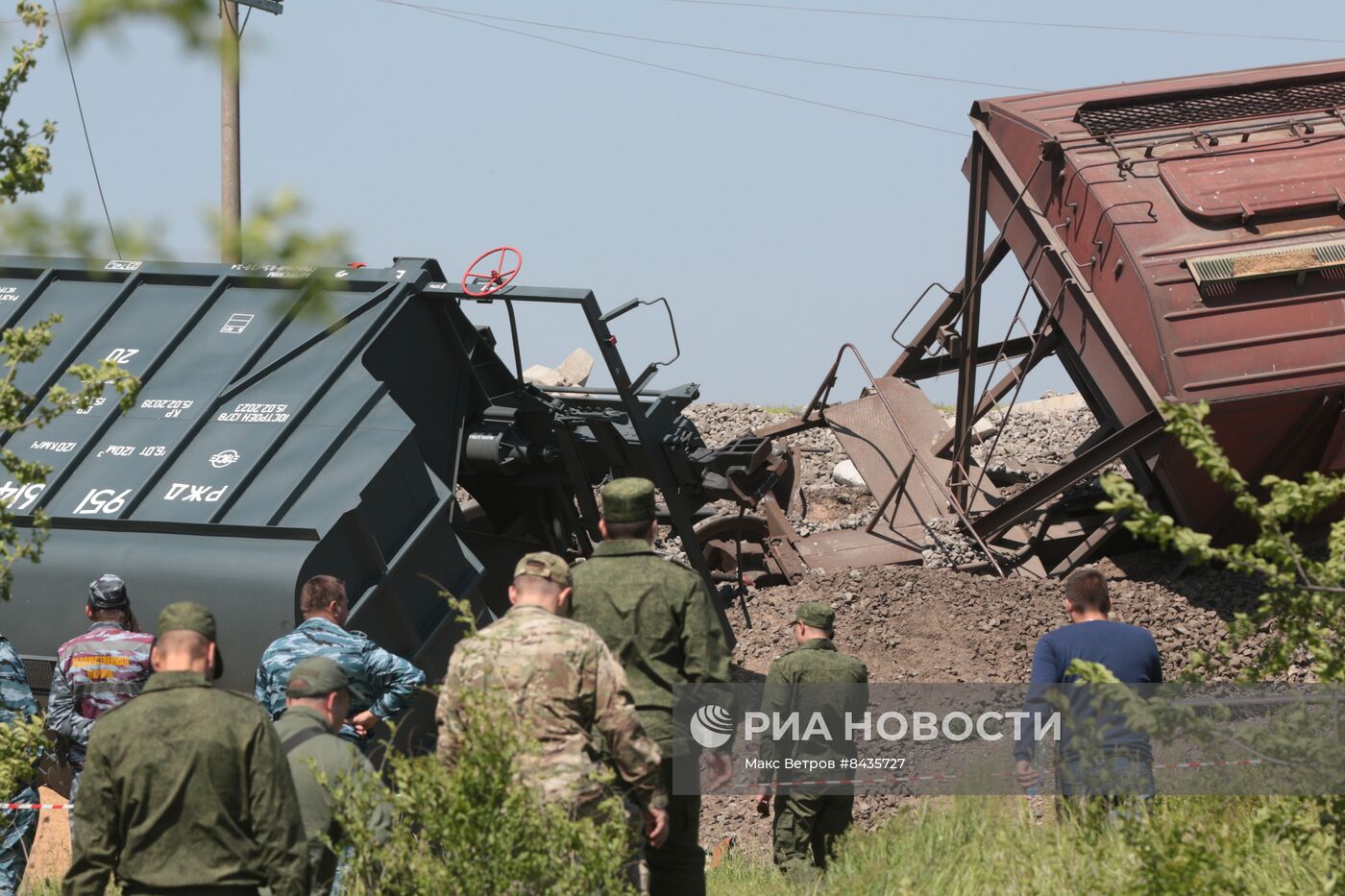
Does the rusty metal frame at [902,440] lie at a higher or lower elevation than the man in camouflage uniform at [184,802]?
higher

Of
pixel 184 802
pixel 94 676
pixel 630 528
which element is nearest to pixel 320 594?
pixel 94 676

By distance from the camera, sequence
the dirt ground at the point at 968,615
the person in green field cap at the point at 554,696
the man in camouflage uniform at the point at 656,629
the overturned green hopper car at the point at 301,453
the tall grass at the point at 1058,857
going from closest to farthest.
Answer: the tall grass at the point at 1058,857
the person in green field cap at the point at 554,696
the man in camouflage uniform at the point at 656,629
the overturned green hopper car at the point at 301,453
the dirt ground at the point at 968,615

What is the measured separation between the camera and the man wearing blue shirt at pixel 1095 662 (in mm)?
5806

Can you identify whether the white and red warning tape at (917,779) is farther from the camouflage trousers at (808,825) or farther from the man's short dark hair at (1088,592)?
the man's short dark hair at (1088,592)

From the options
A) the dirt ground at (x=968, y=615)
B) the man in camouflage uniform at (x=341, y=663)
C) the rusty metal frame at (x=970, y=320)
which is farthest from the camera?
the rusty metal frame at (x=970, y=320)

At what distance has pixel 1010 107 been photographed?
1151 centimetres

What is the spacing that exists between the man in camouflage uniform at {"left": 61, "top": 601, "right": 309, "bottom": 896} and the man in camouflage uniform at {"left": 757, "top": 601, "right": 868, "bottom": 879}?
305 cm

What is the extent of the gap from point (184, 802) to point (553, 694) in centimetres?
104

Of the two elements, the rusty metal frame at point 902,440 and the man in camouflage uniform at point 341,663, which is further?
the rusty metal frame at point 902,440

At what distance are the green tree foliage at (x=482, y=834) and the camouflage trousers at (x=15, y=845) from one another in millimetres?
2210

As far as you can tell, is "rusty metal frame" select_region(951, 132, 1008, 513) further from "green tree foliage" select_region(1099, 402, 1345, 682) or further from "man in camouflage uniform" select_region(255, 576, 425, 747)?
"green tree foliage" select_region(1099, 402, 1345, 682)

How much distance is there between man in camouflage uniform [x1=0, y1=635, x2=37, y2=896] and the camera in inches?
226

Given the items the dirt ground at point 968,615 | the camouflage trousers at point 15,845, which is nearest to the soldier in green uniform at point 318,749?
the camouflage trousers at point 15,845

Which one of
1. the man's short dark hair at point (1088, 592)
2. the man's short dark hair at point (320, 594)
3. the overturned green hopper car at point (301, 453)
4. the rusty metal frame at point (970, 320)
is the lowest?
the man's short dark hair at point (320, 594)
